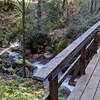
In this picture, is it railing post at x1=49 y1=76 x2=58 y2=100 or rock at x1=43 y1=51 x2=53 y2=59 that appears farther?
rock at x1=43 y1=51 x2=53 y2=59

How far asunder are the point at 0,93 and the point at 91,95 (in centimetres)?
250

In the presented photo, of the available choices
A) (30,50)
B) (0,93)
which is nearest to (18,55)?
(30,50)

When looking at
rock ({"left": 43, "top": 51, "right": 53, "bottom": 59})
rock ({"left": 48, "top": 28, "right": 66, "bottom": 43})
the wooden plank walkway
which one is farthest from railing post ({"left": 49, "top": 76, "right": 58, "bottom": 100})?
rock ({"left": 48, "top": 28, "right": 66, "bottom": 43})

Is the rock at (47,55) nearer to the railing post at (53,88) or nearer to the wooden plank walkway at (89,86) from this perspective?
the wooden plank walkway at (89,86)

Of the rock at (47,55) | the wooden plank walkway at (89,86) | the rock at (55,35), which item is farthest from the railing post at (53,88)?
the rock at (55,35)

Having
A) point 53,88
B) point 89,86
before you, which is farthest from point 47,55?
point 53,88

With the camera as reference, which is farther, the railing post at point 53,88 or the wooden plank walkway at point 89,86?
the wooden plank walkway at point 89,86

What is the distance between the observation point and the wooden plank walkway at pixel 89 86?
355 centimetres

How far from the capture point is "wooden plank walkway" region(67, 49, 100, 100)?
11.6 feet

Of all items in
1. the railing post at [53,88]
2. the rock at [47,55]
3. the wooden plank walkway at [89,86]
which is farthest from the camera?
the rock at [47,55]

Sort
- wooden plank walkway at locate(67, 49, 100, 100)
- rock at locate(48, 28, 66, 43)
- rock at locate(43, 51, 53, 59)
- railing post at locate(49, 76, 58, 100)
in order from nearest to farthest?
railing post at locate(49, 76, 58, 100) → wooden plank walkway at locate(67, 49, 100, 100) → rock at locate(43, 51, 53, 59) → rock at locate(48, 28, 66, 43)

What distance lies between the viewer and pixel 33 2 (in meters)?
19.6

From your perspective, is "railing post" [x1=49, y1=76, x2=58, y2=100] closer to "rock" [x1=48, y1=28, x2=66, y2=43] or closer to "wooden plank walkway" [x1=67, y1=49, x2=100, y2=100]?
"wooden plank walkway" [x1=67, y1=49, x2=100, y2=100]

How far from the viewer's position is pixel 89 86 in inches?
156
